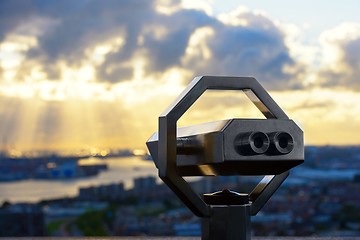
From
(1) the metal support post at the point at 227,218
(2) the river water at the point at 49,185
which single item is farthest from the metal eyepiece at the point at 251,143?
(2) the river water at the point at 49,185

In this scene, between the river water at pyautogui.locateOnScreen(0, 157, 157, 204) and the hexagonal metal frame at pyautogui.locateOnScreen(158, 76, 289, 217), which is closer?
the hexagonal metal frame at pyautogui.locateOnScreen(158, 76, 289, 217)

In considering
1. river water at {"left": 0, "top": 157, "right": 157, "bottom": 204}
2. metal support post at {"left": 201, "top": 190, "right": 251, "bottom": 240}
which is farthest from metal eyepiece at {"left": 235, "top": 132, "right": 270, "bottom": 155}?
river water at {"left": 0, "top": 157, "right": 157, "bottom": 204}

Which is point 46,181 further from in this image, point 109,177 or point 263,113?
point 263,113

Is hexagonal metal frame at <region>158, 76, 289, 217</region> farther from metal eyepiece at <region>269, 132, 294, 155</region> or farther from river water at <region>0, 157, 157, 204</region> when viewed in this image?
river water at <region>0, 157, 157, 204</region>

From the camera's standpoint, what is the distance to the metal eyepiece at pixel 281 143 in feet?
5.03

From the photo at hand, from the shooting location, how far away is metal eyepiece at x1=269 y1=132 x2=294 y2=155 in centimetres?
153

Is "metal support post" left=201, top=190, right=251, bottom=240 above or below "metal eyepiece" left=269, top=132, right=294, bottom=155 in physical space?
below

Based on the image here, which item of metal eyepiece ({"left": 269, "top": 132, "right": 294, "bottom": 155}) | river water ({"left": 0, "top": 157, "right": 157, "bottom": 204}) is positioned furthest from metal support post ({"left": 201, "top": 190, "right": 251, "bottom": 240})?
river water ({"left": 0, "top": 157, "right": 157, "bottom": 204})

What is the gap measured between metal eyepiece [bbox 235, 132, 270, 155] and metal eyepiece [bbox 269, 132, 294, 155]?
19mm

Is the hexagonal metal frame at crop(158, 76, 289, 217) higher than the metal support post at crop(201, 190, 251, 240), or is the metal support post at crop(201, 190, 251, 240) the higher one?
the hexagonal metal frame at crop(158, 76, 289, 217)

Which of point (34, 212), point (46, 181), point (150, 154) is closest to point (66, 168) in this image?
point (46, 181)

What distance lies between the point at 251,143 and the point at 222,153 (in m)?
0.07

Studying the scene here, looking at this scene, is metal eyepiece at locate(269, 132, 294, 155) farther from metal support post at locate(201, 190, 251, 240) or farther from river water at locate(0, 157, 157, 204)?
river water at locate(0, 157, 157, 204)

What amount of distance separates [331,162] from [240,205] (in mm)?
5805
